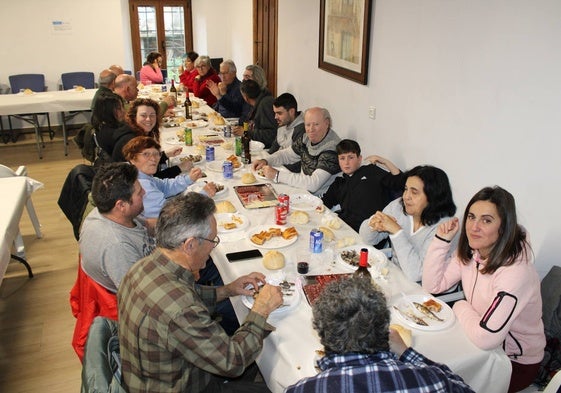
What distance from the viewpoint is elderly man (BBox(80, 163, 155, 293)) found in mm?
2062

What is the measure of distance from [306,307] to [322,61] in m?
3.33

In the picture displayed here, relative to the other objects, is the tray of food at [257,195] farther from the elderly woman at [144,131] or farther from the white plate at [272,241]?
the elderly woman at [144,131]

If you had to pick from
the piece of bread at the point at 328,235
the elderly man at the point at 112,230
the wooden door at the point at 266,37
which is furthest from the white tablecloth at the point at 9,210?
the wooden door at the point at 266,37

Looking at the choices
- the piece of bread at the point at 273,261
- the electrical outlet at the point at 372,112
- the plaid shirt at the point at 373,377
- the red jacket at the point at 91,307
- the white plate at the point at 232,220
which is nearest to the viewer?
the plaid shirt at the point at 373,377

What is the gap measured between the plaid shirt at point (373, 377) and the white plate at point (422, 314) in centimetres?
55

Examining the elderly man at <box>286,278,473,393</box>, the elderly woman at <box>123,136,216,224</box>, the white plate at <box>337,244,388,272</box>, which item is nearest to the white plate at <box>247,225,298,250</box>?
the white plate at <box>337,244,388,272</box>

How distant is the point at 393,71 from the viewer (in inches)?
136

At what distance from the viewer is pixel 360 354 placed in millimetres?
1237

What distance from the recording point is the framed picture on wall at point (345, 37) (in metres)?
3.77

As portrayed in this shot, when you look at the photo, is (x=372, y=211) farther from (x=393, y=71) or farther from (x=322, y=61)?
(x=322, y=61)

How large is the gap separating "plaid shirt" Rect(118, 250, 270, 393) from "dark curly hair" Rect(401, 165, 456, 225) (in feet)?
4.06

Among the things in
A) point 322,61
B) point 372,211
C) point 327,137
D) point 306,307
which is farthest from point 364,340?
point 322,61

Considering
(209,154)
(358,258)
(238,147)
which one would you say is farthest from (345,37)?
(358,258)

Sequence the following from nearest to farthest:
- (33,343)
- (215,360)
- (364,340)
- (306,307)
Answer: (364,340) → (215,360) → (306,307) → (33,343)
